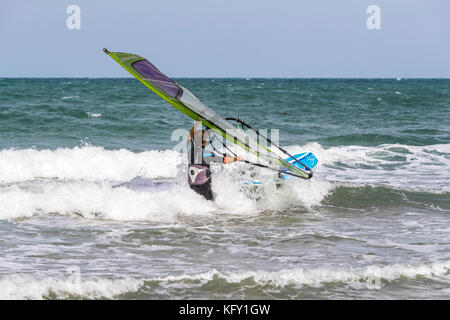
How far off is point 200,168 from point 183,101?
3.80 ft

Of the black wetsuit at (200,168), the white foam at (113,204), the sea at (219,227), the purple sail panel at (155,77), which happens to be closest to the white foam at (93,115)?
the sea at (219,227)

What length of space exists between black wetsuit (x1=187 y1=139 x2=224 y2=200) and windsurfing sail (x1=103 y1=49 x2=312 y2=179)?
420mm

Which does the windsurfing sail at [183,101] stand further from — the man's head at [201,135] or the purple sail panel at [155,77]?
the man's head at [201,135]

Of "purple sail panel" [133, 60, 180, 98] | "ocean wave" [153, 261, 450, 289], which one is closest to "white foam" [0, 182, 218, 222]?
"purple sail panel" [133, 60, 180, 98]

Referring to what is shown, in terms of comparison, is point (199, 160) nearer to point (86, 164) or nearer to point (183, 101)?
point (183, 101)

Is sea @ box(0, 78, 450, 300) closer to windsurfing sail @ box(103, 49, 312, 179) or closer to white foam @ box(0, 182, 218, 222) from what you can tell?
white foam @ box(0, 182, 218, 222)

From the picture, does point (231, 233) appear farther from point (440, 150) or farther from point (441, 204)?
point (440, 150)

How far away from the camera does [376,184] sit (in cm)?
1177

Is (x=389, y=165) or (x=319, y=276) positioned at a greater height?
(x=389, y=165)

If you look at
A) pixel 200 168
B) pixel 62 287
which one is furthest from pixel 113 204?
pixel 62 287

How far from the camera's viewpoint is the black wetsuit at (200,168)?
895 cm

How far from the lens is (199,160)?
9.02 meters

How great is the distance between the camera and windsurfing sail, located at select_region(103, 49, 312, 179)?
8.42 meters
